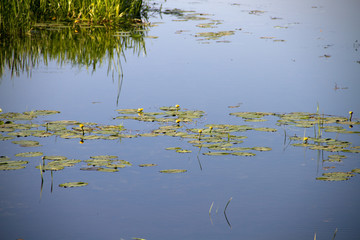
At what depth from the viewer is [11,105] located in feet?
19.3

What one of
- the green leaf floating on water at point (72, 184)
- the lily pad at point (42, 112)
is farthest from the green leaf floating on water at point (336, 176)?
the lily pad at point (42, 112)

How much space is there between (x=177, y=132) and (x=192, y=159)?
51cm

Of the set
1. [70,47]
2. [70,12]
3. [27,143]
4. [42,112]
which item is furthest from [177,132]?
[70,12]

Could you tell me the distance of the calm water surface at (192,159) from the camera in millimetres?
3426

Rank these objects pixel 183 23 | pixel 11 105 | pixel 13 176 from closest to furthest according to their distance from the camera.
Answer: pixel 13 176, pixel 11 105, pixel 183 23

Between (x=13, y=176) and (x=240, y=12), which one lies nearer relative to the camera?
(x=13, y=176)

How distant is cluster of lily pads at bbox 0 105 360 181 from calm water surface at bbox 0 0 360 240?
6 cm

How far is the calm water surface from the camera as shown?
135 inches

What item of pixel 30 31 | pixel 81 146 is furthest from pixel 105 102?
pixel 30 31

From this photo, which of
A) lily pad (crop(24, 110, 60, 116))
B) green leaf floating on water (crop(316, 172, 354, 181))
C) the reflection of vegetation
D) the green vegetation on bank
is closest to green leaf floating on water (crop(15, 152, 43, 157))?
lily pad (crop(24, 110, 60, 116))

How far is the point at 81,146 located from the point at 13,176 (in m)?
0.72

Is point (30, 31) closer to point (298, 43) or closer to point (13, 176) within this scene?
point (298, 43)

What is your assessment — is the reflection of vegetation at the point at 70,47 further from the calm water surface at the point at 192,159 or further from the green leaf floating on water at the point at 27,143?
the green leaf floating on water at the point at 27,143

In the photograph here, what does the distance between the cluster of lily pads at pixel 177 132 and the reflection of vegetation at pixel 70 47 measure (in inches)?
78.4
